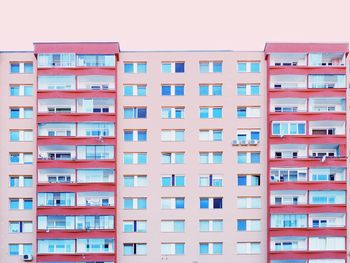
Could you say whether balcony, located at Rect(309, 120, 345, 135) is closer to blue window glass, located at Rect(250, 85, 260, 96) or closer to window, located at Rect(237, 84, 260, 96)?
blue window glass, located at Rect(250, 85, 260, 96)

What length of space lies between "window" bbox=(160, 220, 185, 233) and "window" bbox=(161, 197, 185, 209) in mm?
1035

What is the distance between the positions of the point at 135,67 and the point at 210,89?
565cm

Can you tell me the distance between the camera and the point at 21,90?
34.8 meters

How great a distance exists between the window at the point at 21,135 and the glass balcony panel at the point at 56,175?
2.62 m

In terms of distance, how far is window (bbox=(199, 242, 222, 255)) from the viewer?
113ft

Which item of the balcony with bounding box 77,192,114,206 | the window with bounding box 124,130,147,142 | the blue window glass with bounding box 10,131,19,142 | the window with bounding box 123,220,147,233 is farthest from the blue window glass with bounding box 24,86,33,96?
the window with bounding box 123,220,147,233

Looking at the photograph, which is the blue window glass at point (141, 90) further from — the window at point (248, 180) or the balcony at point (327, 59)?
the balcony at point (327, 59)

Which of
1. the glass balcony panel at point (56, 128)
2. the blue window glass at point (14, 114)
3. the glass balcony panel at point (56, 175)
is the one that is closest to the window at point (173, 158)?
the glass balcony panel at point (56, 175)

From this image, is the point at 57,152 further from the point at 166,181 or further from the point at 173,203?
the point at 173,203

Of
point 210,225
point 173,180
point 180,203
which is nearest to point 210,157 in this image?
point 173,180

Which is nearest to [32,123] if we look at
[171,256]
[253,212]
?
[171,256]

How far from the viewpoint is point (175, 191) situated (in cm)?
3441

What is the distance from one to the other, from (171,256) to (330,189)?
12.1 meters

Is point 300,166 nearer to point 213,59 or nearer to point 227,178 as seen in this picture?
point 227,178
